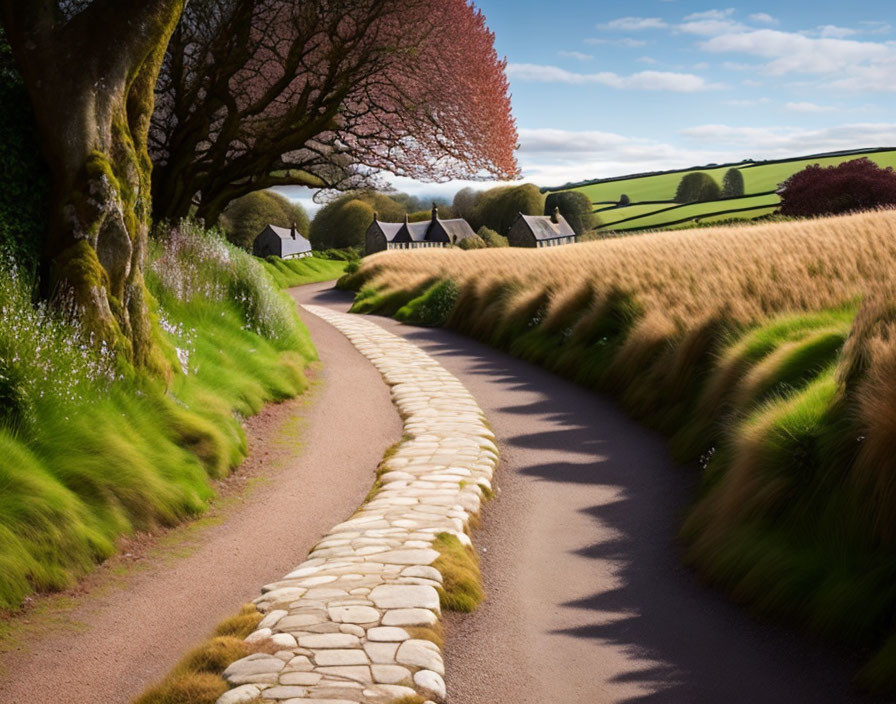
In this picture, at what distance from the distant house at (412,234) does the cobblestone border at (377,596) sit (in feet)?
212

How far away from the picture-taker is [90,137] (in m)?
8.29

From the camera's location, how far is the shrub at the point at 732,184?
245ft

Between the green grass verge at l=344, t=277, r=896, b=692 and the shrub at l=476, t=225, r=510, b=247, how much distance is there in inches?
2426

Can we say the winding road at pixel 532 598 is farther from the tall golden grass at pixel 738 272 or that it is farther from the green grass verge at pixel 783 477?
the tall golden grass at pixel 738 272

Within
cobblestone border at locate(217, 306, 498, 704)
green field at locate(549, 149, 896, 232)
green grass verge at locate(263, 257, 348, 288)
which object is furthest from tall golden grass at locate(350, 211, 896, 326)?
green field at locate(549, 149, 896, 232)

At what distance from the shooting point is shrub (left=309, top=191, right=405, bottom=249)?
85875mm

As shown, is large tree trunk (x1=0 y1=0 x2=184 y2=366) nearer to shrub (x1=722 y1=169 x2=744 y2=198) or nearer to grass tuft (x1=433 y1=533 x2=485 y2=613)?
grass tuft (x1=433 y1=533 x2=485 y2=613)

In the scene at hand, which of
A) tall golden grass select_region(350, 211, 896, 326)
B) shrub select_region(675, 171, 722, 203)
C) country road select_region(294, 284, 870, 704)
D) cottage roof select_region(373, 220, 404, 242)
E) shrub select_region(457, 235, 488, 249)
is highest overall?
shrub select_region(675, 171, 722, 203)

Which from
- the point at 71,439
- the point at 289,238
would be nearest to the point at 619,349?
the point at 71,439

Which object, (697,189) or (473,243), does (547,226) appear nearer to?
(473,243)

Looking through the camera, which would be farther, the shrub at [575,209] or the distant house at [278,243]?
the shrub at [575,209]

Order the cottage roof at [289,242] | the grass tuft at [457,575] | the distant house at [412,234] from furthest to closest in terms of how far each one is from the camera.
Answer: the cottage roof at [289,242]
the distant house at [412,234]
the grass tuft at [457,575]

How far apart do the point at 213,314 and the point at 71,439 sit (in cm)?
583

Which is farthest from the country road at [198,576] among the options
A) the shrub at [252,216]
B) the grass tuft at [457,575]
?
the shrub at [252,216]
